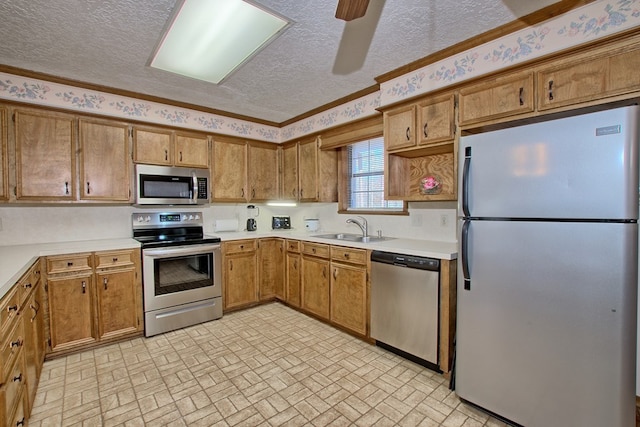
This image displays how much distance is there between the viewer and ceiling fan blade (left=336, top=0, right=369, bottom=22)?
1.19 m

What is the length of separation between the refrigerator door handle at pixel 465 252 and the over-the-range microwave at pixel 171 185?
288cm

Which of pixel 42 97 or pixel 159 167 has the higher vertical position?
pixel 42 97

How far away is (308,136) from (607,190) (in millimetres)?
3085

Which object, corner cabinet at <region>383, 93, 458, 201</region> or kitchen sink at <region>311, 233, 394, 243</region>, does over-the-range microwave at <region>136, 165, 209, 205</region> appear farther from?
corner cabinet at <region>383, 93, 458, 201</region>

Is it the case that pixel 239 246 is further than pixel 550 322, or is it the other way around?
pixel 239 246

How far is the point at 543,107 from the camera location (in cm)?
187

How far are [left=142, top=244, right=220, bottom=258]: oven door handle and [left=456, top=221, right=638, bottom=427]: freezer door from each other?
2.56 m

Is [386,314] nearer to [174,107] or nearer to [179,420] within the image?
[179,420]

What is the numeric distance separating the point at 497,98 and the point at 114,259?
347 cm


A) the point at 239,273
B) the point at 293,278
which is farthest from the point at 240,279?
the point at 293,278

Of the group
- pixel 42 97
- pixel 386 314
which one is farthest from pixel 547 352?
pixel 42 97

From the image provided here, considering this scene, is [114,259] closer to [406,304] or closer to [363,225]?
[363,225]

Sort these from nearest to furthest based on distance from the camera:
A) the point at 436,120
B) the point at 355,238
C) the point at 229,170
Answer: the point at 436,120
the point at 355,238
the point at 229,170

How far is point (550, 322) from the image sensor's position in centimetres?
159
